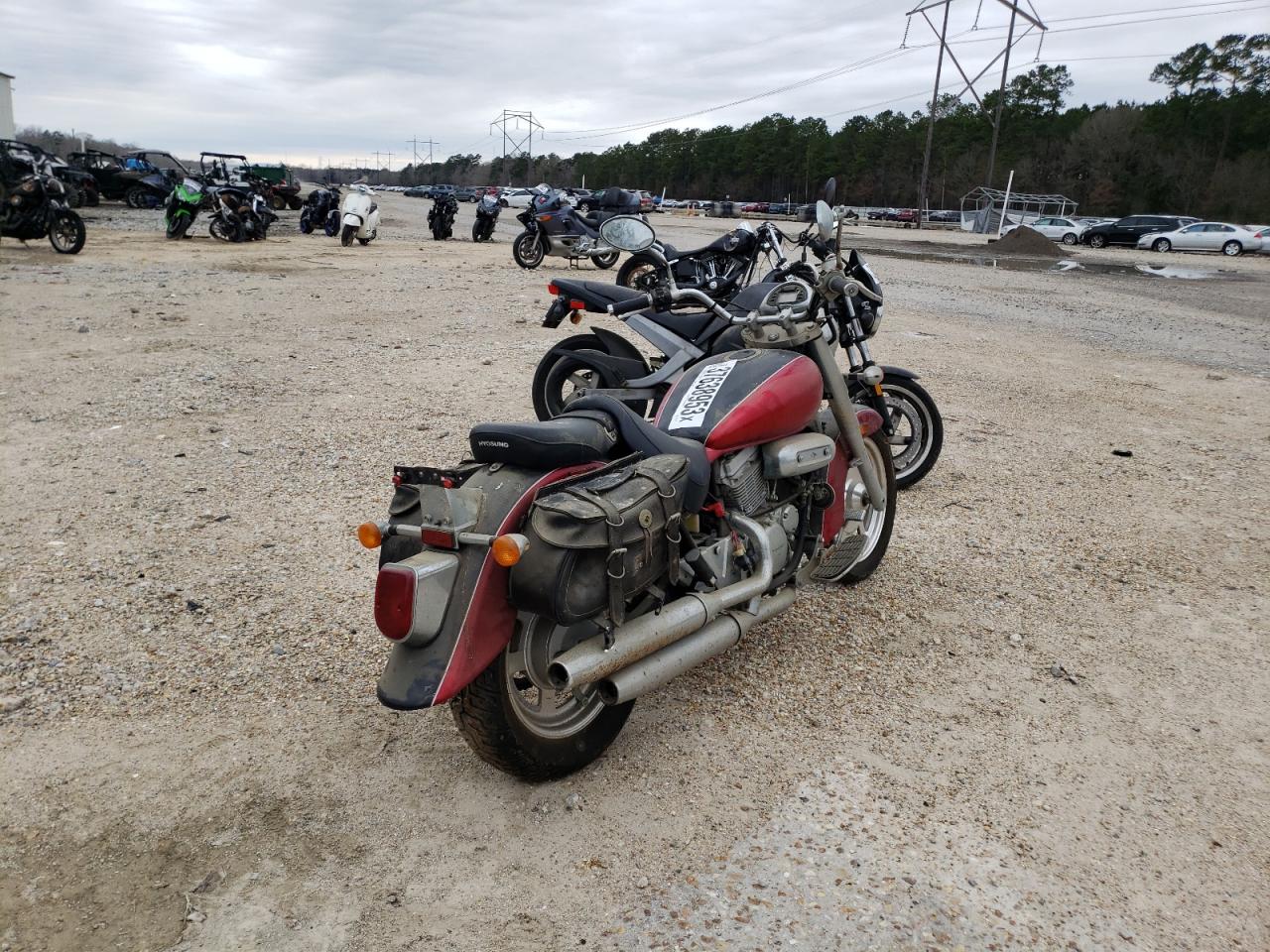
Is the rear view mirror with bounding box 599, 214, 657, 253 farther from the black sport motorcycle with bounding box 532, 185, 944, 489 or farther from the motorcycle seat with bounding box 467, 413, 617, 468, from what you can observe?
the motorcycle seat with bounding box 467, 413, 617, 468

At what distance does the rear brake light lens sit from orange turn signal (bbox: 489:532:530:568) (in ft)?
0.66

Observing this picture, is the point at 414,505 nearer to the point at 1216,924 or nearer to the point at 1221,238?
the point at 1216,924

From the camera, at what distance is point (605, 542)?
215 cm

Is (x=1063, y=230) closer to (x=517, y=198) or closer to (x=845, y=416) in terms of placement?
(x=517, y=198)

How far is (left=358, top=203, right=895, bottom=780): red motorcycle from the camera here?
2105 millimetres

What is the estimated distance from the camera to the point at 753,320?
3.10 metres

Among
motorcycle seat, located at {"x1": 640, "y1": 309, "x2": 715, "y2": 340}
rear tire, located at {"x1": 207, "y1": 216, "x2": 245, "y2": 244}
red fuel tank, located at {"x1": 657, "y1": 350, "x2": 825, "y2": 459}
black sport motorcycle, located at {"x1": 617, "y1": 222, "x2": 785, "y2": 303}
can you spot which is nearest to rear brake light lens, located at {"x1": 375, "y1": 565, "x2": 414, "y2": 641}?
red fuel tank, located at {"x1": 657, "y1": 350, "x2": 825, "y2": 459}

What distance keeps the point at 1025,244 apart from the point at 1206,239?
7558 millimetres

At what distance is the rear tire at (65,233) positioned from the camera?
14102 mm

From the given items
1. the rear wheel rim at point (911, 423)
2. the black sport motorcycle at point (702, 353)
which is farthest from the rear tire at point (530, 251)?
the rear wheel rim at point (911, 423)

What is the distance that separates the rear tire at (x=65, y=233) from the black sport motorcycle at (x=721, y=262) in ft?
32.4

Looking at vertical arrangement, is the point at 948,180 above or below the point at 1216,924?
above

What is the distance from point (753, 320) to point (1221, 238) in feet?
110

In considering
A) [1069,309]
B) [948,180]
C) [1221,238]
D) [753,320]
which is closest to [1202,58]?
[948,180]
